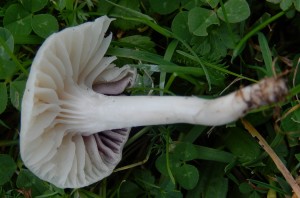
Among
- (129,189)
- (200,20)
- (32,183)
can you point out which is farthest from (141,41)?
(32,183)

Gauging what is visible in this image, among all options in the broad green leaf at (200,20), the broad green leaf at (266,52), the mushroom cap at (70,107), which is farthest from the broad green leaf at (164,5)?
the broad green leaf at (266,52)

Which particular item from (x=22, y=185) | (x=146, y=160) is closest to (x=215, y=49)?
(x=146, y=160)

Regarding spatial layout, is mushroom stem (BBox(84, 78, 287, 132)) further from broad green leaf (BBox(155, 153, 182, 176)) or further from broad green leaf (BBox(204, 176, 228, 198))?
broad green leaf (BBox(204, 176, 228, 198))

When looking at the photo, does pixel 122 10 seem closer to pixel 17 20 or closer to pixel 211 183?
pixel 17 20

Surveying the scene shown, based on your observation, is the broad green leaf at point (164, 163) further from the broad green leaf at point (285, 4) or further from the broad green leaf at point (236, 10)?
the broad green leaf at point (285, 4)

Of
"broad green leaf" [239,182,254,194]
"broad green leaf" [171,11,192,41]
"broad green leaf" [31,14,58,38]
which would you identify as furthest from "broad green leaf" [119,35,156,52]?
"broad green leaf" [239,182,254,194]
